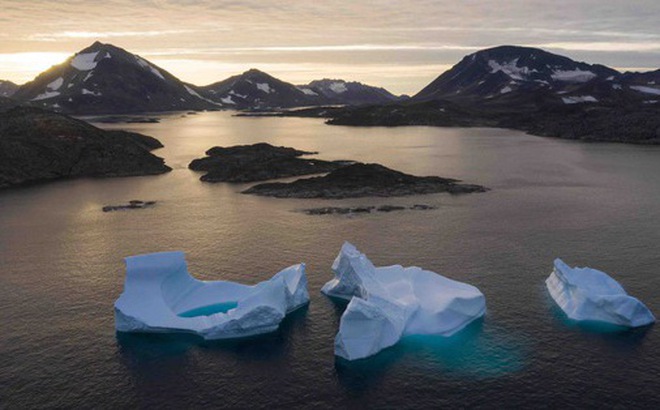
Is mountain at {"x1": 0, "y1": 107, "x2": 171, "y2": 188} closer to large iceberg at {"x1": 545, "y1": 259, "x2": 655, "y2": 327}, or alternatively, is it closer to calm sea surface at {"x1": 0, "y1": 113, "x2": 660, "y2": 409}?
calm sea surface at {"x1": 0, "y1": 113, "x2": 660, "y2": 409}

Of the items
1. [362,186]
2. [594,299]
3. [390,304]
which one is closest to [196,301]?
[390,304]

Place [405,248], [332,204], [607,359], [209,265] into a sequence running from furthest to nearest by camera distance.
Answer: [332,204] < [405,248] < [209,265] < [607,359]

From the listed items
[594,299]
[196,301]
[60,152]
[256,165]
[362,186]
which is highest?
[60,152]

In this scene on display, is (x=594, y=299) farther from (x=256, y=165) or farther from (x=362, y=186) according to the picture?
(x=256, y=165)

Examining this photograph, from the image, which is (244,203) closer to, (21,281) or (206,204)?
(206,204)

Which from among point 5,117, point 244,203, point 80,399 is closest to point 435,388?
point 80,399

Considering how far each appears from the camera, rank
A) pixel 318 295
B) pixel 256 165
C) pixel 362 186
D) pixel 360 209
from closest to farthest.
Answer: pixel 318 295
pixel 360 209
pixel 362 186
pixel 256 165

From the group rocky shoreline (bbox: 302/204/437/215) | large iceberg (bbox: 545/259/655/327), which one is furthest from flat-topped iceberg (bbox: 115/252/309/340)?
rocky shoreline (bbox: 302/204/437/215)
